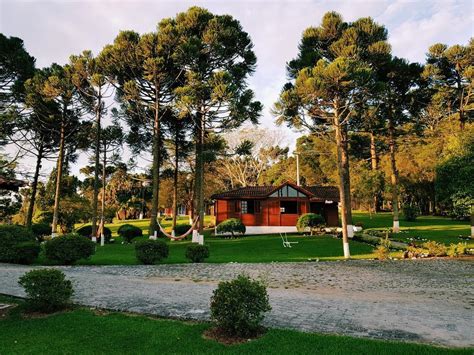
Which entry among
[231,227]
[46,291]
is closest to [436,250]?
[231,227]

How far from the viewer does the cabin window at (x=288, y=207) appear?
29.9 meters

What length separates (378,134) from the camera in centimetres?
2602

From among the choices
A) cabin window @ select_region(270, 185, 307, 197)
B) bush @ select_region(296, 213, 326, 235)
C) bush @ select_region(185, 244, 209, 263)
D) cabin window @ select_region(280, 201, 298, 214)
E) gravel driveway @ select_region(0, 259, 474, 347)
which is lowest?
gravel driveway @ select_region(0, 259, 474, 347)

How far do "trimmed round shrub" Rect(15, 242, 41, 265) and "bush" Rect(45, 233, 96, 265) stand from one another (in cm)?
58

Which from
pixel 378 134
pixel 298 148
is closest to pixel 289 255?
pixel 378 134

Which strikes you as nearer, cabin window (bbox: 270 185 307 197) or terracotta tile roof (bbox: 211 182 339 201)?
terracotta tile roof (bbox: 211 182 339 201)

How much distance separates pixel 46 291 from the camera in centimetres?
652

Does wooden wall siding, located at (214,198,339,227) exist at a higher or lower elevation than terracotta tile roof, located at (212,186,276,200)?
lower

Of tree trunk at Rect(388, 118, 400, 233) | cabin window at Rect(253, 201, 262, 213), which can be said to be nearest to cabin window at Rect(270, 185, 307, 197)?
cabin window at Rect(253, 201, 262, 213)

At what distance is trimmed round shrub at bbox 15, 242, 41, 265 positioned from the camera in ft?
43.9

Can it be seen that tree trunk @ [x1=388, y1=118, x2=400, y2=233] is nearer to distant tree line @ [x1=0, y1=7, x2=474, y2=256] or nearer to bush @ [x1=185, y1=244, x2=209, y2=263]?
distant tree line @ [x1=0, y1=7, x2=474, y2=256]

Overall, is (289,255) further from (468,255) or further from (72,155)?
(72,155)

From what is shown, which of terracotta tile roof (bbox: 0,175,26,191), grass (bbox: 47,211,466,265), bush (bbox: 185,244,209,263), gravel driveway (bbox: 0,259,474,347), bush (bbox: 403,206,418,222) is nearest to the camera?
gravel driveway (bbox: 0,259,474,347)

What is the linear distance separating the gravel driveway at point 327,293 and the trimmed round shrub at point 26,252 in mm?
747
